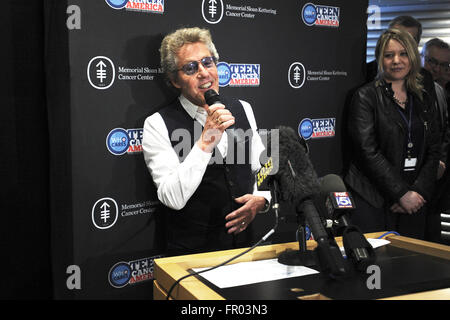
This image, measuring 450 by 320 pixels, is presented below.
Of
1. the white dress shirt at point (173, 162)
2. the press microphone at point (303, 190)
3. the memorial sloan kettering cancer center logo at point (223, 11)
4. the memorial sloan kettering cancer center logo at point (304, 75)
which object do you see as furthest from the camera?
the memorial sloan kettering cancer center logo at point (304, 75)

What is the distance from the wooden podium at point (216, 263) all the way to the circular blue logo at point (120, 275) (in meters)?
1.11

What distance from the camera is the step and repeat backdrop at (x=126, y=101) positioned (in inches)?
95.3

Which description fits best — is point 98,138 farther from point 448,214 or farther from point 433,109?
point 448,214

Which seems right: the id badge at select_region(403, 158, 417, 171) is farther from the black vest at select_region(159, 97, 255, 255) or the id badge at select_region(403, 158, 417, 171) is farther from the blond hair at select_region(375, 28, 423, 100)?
the black vest at select_region(159, 97, 255, 255)

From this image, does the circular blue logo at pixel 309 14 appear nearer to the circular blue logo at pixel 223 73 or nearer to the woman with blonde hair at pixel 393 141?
the woman with blonde hair at pixel 393 141

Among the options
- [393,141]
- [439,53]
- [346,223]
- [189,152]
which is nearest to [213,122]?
[189,152]

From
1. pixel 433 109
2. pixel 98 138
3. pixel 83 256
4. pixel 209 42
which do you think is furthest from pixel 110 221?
pixel 433 109

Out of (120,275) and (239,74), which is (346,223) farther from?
(239,74)

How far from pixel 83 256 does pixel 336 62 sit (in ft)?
7.60

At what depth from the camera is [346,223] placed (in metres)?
1.48

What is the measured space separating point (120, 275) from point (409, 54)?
2.34 m

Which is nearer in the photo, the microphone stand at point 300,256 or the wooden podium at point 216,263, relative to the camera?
the wooden podium at point 216,263

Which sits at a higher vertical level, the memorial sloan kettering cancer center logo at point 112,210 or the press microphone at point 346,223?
the press microphone at point 346,223

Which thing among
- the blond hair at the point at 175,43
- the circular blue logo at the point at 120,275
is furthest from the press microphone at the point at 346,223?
the circular blue logo at the point at 120,275
